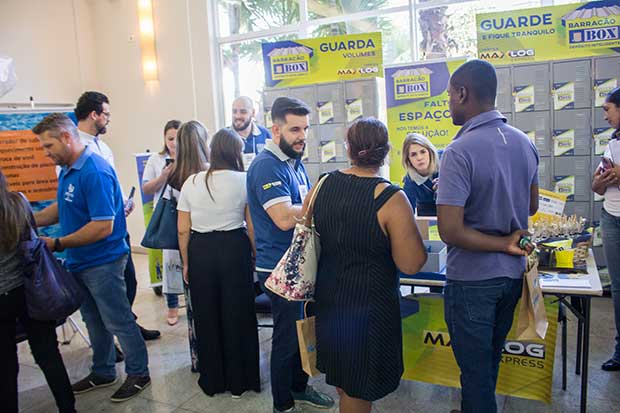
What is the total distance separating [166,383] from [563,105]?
3.96 metres

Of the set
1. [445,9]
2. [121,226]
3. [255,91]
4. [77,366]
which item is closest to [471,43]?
[445,9]

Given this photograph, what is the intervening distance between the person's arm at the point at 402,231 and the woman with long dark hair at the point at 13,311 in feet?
5.61

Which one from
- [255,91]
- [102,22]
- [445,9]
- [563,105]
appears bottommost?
[563,105]

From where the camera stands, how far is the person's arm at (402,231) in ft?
5.68

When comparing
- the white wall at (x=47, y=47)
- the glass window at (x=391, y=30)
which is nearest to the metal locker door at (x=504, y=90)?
the glass window at (x=391, y=30)

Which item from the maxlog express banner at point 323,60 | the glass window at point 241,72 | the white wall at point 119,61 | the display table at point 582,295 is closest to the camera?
the display table at point 582,295

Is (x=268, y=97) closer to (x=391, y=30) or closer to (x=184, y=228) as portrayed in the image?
(x=391, y=30)

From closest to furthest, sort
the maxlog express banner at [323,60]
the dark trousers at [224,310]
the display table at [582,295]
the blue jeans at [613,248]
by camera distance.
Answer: the display table at [582,295] → the dark trousers at [224,310] → the blue jeans at [613,248] → the maxlog express banner at [323,60]

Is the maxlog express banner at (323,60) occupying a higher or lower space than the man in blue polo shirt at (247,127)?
higher

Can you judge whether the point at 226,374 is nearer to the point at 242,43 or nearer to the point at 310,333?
the point at 310,333

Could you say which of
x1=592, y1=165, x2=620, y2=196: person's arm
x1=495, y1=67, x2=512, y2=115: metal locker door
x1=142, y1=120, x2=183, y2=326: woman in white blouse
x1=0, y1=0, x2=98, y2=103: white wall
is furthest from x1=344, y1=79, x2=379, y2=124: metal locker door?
x1=0, y1=0, x2=98, y2=103: white wall

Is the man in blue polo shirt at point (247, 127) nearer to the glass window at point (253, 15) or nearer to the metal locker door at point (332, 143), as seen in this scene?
the metal locker door at point (332, 143)

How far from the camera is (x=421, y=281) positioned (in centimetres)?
257

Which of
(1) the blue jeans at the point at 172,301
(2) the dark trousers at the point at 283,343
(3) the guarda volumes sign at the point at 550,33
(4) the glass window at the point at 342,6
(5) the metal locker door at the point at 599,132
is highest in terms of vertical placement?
(4) the glass window at the point at 342,6
